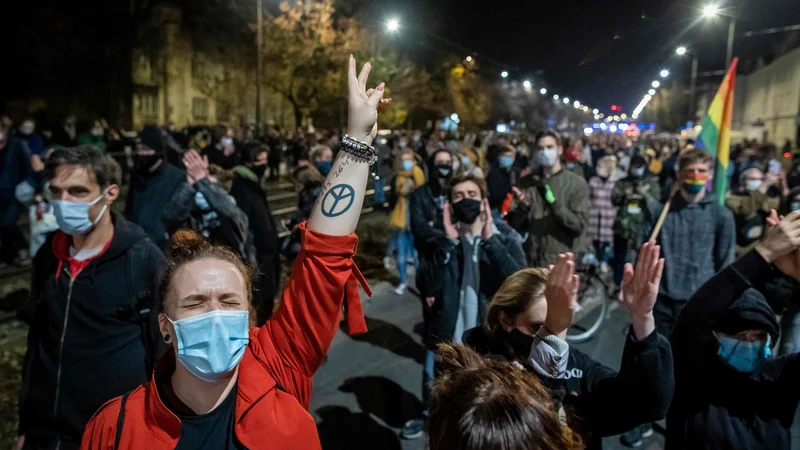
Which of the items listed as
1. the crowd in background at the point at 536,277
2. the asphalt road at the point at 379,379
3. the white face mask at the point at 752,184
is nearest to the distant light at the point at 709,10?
the crowd in background at the point at 536,277

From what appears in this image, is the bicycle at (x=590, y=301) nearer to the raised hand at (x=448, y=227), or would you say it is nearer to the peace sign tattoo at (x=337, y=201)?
the raised hand at (x=448, y=227)

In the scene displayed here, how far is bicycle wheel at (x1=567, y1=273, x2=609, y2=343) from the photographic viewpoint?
7227mm

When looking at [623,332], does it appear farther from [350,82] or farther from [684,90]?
[684,90]

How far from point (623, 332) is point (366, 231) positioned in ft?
21.4

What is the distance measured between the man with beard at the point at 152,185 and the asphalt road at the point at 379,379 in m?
1.97

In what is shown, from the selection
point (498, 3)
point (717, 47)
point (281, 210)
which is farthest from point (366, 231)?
point (717, 47)

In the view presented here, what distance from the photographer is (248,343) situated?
208cm

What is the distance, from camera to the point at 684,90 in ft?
202

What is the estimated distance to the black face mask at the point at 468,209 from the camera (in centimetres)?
439

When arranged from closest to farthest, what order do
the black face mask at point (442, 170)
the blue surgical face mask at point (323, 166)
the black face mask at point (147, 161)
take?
1. the black face mask at point (147, 161)
2. the blue surgical face mask at point (323, 166)
3. the black face mask at point (442, 170)

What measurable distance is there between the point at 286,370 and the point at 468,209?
100 inches

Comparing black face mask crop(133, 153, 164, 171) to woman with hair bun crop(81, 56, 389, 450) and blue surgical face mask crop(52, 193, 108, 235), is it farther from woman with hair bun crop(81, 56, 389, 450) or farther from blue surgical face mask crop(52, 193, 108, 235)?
woman with hair bun crop(81, 56, 389, 450)

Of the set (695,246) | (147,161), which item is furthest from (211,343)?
(147,161)

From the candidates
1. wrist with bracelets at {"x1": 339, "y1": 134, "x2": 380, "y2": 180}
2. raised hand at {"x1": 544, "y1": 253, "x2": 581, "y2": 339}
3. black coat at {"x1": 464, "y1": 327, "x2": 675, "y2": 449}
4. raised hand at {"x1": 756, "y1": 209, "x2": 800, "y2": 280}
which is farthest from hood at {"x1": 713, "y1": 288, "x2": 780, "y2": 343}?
wrist with bracelets at {"x1": 339, "y1": 134, "x2": 380, "y2": 180}
